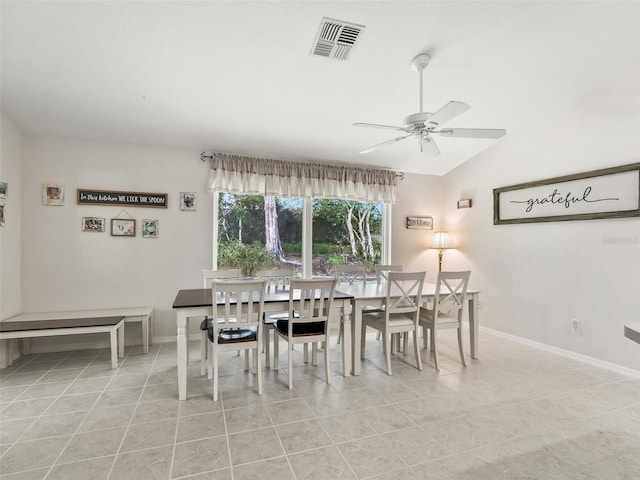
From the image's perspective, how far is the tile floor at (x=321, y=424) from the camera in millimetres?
1806

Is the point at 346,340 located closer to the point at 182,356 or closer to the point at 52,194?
the point at 182,356

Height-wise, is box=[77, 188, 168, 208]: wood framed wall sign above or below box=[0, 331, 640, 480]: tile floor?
above

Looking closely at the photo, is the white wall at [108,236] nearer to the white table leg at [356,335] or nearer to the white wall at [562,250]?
the white table leg at [356,335]

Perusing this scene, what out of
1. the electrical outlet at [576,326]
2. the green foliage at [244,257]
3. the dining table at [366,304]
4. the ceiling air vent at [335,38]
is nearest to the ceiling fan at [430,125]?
the ceiling air vent at [335,38]

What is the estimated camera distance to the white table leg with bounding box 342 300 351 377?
299 centimetres

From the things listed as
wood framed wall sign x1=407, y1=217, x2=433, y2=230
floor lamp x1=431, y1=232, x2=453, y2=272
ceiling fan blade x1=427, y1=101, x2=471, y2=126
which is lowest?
floor lamp x1=431, y1=232, x2=453, y2=272

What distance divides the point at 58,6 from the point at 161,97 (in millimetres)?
1004

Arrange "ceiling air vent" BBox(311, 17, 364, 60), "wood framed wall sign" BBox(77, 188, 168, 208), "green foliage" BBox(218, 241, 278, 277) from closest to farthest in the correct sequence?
"ceiling air vent" BBox(311, 17, 364, 60) < "wood framed wall sign" BBox(77, 188, 168, 208) < "green foliage" BBox(218, 241, 278, 277)

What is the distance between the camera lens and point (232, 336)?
8.75ft

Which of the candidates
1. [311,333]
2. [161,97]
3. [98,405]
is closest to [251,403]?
[311,333]

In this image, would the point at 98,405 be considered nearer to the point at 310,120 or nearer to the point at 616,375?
the point at 310,120

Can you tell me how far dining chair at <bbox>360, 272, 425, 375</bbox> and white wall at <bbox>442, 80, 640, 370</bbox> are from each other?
174cm

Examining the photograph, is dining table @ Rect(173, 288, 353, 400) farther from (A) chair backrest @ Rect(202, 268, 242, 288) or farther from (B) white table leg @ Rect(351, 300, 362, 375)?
(A) chair backrest @ Rect(202, 268, 242, 288)

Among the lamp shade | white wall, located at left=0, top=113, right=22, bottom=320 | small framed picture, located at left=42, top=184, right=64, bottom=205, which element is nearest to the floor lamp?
the lamp shade
